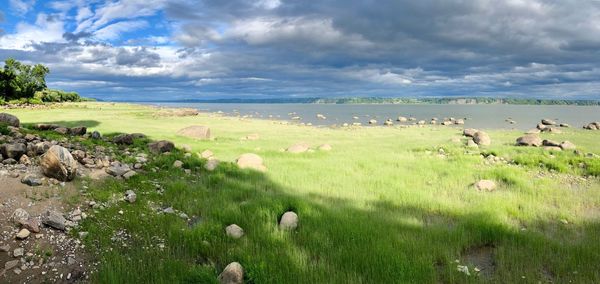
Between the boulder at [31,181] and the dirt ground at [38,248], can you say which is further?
the boulder at [31,181]

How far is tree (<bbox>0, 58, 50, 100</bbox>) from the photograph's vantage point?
252 feet

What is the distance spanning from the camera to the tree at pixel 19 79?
252ft

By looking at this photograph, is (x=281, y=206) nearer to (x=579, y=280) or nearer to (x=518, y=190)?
(x=579, y=280)

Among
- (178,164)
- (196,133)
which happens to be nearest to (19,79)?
(196,133)

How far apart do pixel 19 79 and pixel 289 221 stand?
309 ft

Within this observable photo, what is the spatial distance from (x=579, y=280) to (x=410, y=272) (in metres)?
2.88

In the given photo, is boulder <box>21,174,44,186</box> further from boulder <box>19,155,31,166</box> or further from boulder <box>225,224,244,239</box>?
boulder <box>225,224,244,239</box>

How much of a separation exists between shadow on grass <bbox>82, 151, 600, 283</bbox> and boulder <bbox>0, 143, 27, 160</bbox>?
310 centimetres

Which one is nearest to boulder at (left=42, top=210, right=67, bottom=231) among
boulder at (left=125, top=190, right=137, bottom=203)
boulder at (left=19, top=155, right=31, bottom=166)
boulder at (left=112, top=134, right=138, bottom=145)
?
boulder at (left=125, top=190, right=137, bottom=203)

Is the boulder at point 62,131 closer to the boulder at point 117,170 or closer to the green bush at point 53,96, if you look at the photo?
the boulder at point 117,170

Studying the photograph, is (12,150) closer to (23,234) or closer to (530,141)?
(23,234)

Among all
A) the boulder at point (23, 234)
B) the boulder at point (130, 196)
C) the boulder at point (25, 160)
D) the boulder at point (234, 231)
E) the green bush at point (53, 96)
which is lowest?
the boulder at point (234, 231)

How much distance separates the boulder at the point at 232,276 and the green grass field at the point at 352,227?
143 mm

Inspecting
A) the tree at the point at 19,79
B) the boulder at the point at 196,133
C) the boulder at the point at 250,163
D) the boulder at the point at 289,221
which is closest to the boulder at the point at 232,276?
the boulder at the point at 289,221
